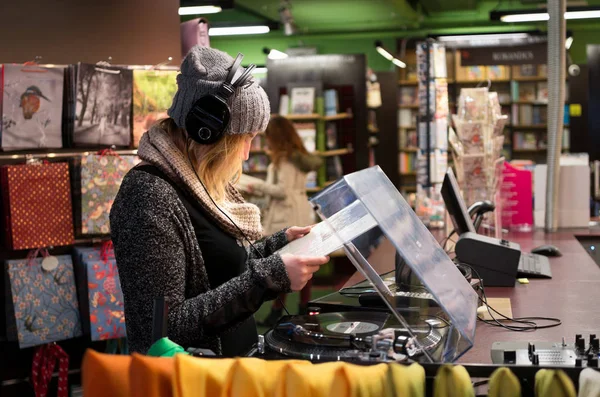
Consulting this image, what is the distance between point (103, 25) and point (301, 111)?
518cm

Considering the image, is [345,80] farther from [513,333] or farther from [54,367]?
[513,333]

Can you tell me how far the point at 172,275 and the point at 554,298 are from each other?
1.41m

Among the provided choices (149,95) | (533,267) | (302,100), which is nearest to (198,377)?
(533,267)

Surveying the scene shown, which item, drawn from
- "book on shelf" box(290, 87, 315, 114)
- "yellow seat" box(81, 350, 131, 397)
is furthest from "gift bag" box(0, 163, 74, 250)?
"book on shelf" box(290, 87, 315, 114)

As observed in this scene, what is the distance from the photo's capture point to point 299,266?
1.59 m

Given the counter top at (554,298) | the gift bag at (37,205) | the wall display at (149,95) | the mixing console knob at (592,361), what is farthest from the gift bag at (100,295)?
the mixing console knob at (592,361)

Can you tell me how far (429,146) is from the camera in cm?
493

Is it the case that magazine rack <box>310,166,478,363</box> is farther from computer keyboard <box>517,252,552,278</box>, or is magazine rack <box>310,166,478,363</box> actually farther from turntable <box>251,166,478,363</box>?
computer keyboard <box>517,252,552,278</box>

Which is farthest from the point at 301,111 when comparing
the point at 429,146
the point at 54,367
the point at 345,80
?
the point at 54,367

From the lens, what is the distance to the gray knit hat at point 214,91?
191 centimetres

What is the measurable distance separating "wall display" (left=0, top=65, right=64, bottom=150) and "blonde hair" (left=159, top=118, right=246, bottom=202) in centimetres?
209

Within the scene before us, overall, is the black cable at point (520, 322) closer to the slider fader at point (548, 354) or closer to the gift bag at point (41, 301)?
the slider fader at point (548, 354)

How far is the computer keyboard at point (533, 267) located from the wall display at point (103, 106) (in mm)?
2151

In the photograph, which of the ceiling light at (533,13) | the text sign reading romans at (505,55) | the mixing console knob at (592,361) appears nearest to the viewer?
the mixing console knob at (592,361)
